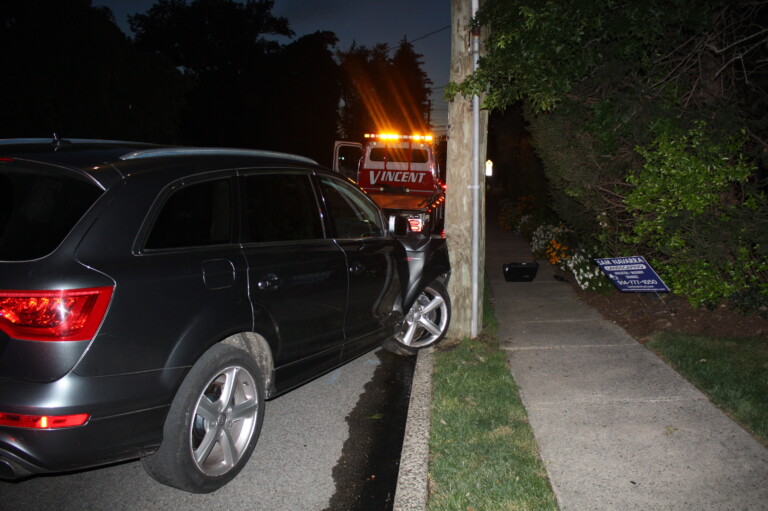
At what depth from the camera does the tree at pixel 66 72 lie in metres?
17.2

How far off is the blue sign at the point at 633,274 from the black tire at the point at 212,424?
472 cm

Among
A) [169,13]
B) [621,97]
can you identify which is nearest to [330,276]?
[621,97]

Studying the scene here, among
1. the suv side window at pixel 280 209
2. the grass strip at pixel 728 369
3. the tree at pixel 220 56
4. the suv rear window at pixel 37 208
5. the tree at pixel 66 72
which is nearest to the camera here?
the suv rear window at pixel 37 208

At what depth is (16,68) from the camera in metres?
17.1

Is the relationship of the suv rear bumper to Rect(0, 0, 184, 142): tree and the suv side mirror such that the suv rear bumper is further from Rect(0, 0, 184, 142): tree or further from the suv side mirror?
Rect(0, 0, 184, 142): tree

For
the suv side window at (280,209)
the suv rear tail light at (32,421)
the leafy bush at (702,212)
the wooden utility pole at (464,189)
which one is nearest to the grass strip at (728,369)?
the leafy bush at (702,212)

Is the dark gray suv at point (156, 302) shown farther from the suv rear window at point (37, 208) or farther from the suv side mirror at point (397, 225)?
the suv side mirror at point (397, 225)

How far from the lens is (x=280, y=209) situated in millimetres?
4508

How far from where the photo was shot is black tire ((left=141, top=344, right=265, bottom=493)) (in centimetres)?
348

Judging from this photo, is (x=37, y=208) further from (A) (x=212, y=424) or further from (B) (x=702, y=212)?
(B) (x=702, y=212)

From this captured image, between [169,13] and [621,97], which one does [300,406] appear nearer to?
[621,97]

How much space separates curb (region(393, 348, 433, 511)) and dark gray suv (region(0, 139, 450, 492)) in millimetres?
794

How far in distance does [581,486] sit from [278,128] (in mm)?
37646

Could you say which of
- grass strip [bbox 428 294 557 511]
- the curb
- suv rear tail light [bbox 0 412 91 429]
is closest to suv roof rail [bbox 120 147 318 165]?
suv rear tail light [bbox 0 412 91 429]
